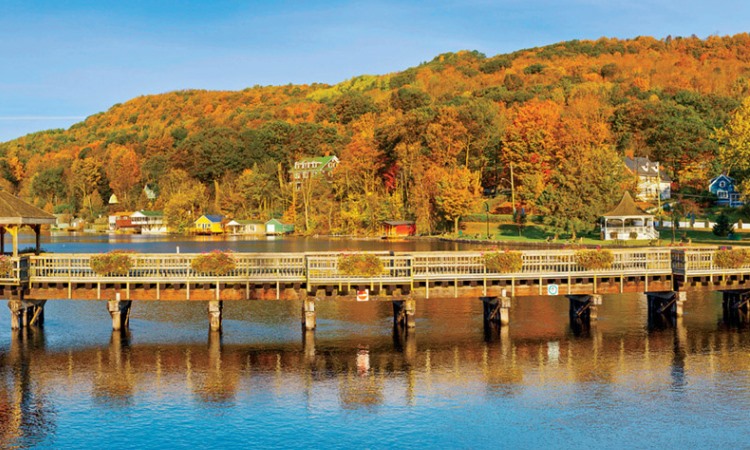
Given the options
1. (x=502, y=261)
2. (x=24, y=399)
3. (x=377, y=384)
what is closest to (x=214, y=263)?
(x=24, y=399)

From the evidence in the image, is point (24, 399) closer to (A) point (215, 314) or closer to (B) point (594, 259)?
(A) point (215, 314)

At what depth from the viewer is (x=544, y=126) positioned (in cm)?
11419

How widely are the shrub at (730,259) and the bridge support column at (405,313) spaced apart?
49.8 feet

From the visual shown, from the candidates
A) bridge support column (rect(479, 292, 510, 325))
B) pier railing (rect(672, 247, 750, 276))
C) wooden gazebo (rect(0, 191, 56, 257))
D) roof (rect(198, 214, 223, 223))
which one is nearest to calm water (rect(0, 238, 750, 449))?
bridge support column (rect(479, 292, 510, 325))

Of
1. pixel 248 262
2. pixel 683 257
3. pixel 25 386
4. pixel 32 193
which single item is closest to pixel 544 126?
pixel 683 257

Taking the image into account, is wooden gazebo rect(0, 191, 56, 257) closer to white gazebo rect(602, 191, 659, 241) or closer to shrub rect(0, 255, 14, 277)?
shrub rect(0, 255, 14, 277)

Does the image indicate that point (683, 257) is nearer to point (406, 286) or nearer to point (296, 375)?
point (406, 286)

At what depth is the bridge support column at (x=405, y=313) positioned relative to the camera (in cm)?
3219

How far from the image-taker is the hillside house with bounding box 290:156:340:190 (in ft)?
518

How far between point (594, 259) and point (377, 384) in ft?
46.8

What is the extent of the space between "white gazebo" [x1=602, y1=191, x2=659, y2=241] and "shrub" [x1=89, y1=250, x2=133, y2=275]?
68.4 meters

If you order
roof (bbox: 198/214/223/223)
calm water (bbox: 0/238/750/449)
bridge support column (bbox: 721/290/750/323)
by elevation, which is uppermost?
roof (bbox: 198/214/223/223)

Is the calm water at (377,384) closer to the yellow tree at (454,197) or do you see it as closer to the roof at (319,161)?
the yellow tree at (454,197)

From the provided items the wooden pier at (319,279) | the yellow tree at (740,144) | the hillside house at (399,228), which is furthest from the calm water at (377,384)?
the hillside house at (399,228)
